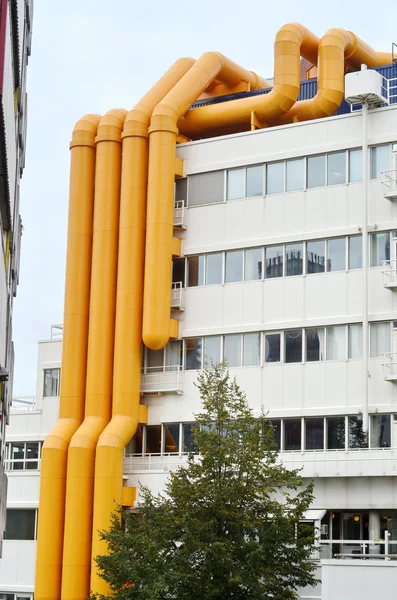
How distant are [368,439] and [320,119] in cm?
1425

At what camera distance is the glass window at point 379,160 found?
5038 centimetres

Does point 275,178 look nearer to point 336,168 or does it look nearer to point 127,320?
point 336,168

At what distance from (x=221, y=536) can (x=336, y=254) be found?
16349 mm

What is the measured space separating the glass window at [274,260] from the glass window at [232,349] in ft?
10.6

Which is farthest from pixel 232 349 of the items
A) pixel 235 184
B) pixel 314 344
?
pixel 235 184

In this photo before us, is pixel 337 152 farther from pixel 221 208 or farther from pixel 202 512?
pixel 202 512

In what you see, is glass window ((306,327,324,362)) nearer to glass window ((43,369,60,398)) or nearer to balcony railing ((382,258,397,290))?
balcony railing ((382,258,397,290))

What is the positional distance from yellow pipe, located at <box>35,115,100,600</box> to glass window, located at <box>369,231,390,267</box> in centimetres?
1418

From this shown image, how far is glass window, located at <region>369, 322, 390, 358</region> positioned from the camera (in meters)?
49.0

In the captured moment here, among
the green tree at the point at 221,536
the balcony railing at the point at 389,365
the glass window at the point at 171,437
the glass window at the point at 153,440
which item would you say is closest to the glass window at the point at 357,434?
the balcony railing at the point at 389,365

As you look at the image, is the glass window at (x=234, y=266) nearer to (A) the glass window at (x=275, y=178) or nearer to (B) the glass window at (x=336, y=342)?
(A) the glass window at (x=275, y=178)

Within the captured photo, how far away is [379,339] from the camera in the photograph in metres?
49.2

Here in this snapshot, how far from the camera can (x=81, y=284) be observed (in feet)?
185

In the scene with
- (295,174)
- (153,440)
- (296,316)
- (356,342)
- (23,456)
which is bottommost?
(23,456)
